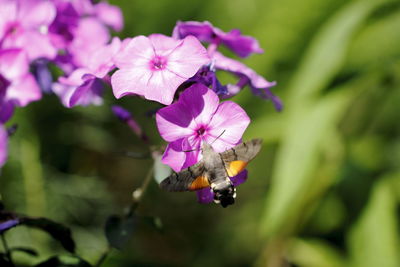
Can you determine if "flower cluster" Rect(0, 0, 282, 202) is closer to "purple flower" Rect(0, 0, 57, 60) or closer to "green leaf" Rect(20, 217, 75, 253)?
"purple flower" Rect(0, 0, 57, 60)

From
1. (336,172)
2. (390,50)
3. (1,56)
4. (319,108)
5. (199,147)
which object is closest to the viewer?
(199,147)

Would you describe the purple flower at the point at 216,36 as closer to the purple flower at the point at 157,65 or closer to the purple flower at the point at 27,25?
the purple flower at the point at 157,65

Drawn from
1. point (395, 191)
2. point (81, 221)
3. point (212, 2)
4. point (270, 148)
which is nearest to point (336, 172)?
point (395, 191)

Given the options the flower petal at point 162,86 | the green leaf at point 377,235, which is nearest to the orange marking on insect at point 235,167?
the flower petal at point 162,86

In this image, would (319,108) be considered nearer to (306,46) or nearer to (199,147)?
(199,147)

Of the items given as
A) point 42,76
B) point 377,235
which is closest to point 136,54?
point 42,76
